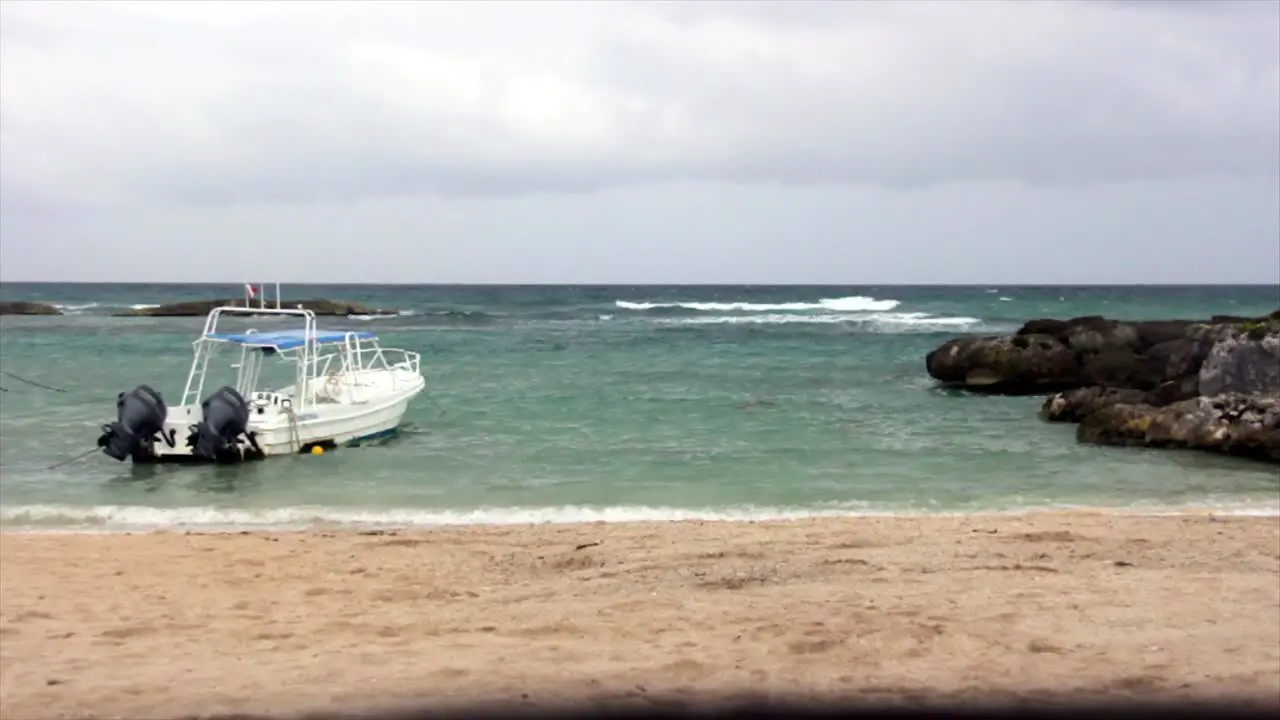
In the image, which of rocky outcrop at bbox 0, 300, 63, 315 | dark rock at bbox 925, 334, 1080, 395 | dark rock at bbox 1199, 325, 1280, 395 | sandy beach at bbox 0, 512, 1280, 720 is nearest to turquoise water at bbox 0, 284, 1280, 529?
dark rock at bbox 925, 334, 1080, 395

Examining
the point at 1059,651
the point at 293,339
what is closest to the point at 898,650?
the point at 1059,651

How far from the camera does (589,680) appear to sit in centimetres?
589

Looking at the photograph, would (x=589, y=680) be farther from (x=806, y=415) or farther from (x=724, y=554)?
(x=806, y=415)

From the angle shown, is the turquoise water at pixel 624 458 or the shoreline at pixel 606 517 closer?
the shoreline at pixel 606 517

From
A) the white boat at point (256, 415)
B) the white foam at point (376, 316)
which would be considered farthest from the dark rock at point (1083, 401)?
the white foam at point (376, 316)

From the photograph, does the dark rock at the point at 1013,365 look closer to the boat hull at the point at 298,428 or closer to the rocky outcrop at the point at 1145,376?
the rocky outcrop at the point at 1145,376

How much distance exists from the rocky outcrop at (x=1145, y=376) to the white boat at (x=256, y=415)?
11.9 meters

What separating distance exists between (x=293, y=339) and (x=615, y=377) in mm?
11995

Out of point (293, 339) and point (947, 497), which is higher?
point (293, 339)

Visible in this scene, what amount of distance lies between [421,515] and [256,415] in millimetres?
6001

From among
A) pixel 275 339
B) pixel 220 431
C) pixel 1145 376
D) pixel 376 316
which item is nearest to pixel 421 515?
pixel 220 431

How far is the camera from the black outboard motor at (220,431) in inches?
652

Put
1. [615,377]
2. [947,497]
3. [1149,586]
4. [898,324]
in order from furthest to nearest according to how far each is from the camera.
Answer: [898,324] < [615,377] < [947,497] < [1149,586]

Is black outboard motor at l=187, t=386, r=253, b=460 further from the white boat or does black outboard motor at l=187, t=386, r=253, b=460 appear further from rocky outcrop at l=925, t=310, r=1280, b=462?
rocky outcrop at l=925, t=310, r=1280, b=462
